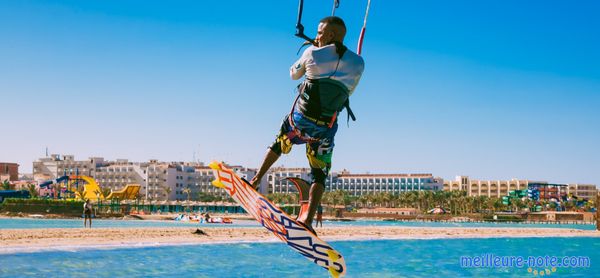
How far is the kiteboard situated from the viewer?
263 inches

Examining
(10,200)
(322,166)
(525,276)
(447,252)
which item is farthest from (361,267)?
(10,200)

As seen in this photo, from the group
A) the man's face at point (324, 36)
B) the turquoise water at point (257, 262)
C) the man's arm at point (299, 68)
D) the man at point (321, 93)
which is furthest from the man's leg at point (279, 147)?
the turquoise water at point (257, 262)

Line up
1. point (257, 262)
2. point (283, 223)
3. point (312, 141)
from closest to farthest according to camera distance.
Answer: point (312, 141), point (283, 223), point (257, 262)

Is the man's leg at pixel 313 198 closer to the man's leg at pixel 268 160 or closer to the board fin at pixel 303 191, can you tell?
the board fin at pixel 303 191

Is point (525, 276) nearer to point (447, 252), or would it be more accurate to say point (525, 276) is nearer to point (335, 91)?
point (447, 252)

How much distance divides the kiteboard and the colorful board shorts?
555 mm

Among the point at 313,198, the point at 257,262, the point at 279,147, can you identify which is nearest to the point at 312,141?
the point at 279,147

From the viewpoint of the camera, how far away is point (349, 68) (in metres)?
6.00

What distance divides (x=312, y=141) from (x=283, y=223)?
3.40ft

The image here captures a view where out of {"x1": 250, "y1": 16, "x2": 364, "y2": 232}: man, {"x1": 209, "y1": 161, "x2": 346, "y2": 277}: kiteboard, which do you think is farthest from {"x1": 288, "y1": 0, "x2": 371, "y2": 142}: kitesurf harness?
{"x1": 209, "y1": 161, "x2": 346, "y2": 277}: kiteboard

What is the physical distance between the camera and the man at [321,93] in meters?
5.99

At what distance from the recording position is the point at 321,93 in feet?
19.9

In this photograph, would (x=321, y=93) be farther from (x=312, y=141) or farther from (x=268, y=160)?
(x=268, y=160)

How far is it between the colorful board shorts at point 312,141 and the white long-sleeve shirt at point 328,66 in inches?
17.5
